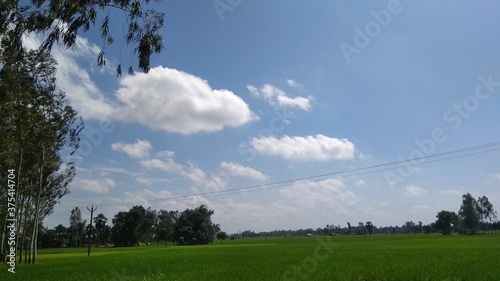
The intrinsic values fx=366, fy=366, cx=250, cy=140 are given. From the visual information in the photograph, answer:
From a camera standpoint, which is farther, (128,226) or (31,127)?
(128,226)

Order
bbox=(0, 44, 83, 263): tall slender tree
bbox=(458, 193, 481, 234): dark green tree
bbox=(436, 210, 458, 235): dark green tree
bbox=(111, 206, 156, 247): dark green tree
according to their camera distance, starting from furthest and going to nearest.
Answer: bbox=(436, 210, 458, 235): dark green tree → bbox=(458, 193, 481, 234): dark green tree → bbox=(111, 206, 156, 247): dark green tree → bbox=(0, 44, 83, 263): tall slender tree

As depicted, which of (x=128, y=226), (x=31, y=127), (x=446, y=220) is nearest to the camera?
(x=31, y=127)

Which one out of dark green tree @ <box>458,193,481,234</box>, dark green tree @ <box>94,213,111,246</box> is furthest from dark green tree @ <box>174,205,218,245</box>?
dark green tree @ <box>458,193,481,234</box>

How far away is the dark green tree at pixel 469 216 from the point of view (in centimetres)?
11875

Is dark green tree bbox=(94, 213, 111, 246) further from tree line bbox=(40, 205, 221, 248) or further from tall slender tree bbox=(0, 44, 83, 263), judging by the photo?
tall slender tree bbox=(0, 44, 83, 263)

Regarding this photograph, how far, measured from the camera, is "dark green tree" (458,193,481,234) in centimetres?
11875

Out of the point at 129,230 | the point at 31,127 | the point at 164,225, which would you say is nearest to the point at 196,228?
the point at 129,230

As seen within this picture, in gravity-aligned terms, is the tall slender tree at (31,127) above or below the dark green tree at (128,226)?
above

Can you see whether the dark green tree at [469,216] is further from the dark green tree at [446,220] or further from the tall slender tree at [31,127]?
the tall slender tree at [31,127]

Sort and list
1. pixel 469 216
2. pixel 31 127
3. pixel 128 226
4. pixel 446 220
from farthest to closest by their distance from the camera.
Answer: pixel 446 220, pixel 469 216, pixel 128 226, pixel 31 127

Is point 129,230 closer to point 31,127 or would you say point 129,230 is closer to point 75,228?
point 75,228

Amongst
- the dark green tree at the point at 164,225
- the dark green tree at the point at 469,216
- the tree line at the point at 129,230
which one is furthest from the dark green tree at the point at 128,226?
the dark green tree at the point at 469,216

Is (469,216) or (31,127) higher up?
(31,127)

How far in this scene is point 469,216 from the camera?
119 meters
